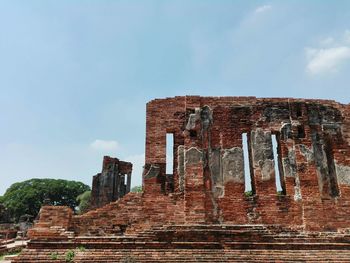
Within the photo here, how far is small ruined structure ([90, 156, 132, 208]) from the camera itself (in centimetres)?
1784

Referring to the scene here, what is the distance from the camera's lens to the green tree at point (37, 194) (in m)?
49.2

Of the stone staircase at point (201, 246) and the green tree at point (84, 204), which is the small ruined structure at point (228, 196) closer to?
the stone staircase at point (201, 246)

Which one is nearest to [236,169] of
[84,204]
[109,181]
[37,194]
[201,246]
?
[201,246]

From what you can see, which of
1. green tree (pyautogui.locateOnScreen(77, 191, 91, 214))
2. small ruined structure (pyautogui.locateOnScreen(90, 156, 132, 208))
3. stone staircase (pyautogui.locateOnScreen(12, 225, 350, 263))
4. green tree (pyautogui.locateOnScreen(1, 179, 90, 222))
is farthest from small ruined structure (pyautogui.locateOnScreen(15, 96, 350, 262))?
green tree (pyautogui.locateOnScreen(1, 179, 90, 222))

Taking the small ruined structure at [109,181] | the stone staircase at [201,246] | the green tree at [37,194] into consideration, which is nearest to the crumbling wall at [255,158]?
the stone staircase at [201,246]

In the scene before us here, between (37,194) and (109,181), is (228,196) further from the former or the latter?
(37,194)

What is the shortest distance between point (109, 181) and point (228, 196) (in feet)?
35.3

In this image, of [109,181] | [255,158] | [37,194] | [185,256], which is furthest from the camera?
[37,194]

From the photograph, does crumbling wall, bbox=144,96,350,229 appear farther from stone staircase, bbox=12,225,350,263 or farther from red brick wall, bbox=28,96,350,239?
stone staircase, bbox=12,225,350,263

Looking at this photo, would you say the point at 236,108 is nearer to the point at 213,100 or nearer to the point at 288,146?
the point at 213,100

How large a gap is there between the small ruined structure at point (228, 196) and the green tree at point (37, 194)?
4485 cm

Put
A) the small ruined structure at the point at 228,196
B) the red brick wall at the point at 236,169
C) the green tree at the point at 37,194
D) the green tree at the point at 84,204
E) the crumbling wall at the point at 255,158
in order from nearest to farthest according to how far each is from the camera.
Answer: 1. the small ruined structure at the point at 228,196
2. the red brick wall at the point at 236,169
3. the crumbling wall at the point at 255,158
4. the green tree at the point at 84,204
5. the green tree at the point at 37,194

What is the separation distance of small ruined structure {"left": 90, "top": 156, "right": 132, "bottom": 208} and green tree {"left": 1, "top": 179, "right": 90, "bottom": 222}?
111 feet

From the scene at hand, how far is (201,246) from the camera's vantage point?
7.38 metres
